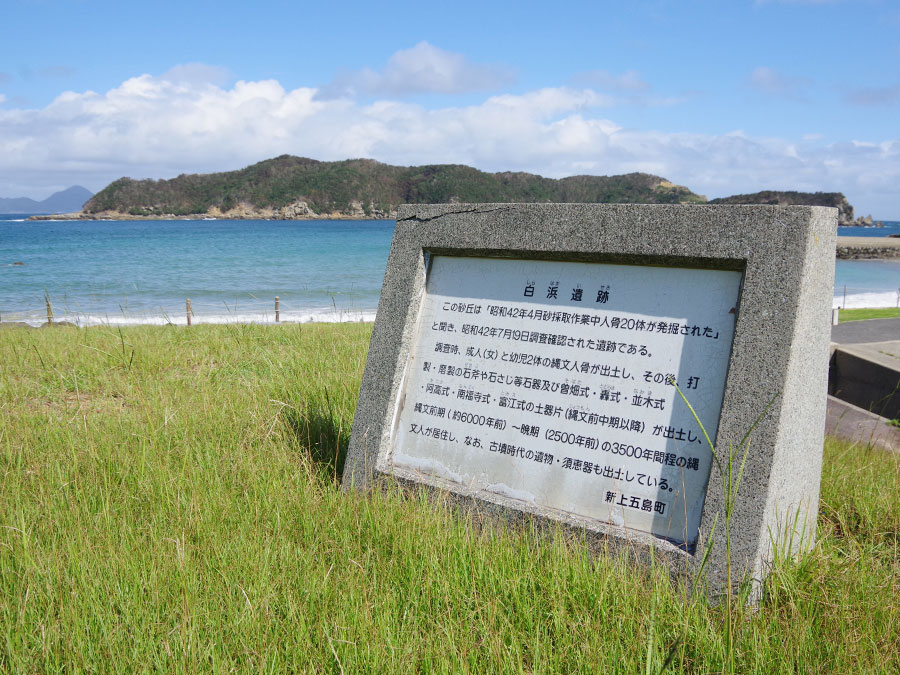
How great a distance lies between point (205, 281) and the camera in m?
31.8

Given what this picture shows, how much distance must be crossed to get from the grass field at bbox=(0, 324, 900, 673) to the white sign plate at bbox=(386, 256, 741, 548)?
242mm

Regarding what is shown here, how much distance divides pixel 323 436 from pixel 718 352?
6.94ft

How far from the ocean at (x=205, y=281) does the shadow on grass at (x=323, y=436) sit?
12.0 ft

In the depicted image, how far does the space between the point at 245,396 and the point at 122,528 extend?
1774mm

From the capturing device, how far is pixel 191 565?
6.81 ft

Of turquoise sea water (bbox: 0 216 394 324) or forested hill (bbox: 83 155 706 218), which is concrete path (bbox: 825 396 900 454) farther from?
forested hill (bbox: 83 155 706 218)

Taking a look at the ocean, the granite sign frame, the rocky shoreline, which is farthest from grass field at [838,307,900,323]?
the rocky shoreline

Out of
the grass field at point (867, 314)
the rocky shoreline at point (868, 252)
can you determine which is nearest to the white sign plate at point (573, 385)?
the grass field at point (867, 314)

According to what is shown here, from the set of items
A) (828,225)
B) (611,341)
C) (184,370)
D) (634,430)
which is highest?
(828,225)

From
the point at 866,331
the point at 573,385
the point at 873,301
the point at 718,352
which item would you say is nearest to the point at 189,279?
the point at 866,331

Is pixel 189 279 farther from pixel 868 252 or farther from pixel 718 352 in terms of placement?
pixel 868 252

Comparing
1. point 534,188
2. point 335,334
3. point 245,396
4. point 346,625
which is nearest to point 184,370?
point 245,396

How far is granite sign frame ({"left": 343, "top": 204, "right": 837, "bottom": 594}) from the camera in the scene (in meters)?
2.07

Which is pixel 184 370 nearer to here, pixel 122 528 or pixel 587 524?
pixel 122 528
